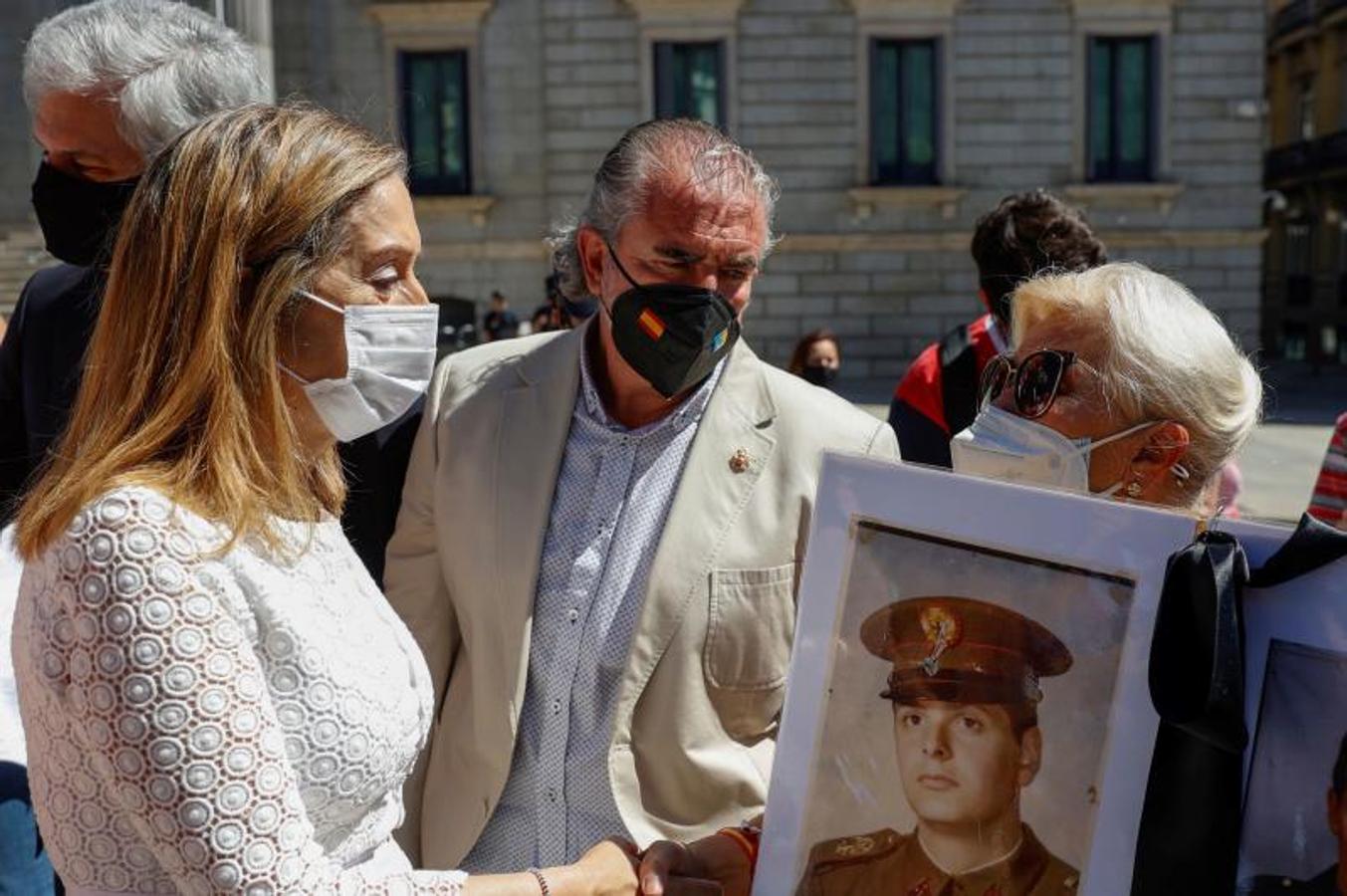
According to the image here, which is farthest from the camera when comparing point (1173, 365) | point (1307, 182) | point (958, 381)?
point (1307, 182)

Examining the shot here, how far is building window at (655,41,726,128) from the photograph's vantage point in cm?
2394

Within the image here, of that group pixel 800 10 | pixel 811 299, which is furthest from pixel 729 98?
pixel 811 299

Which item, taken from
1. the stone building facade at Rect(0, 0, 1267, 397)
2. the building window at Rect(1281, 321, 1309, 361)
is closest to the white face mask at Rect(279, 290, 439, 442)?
the stone building facade at Rect(0, 0, 1267, 397)

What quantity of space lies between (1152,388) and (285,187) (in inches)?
46.9

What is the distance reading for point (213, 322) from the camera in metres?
1.61

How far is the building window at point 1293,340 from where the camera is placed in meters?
38.1

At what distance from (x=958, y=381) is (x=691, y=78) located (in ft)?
67.7

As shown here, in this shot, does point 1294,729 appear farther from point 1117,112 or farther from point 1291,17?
point 1291,17

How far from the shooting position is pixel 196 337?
161cm

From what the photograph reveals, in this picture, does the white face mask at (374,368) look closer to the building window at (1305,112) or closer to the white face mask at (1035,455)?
the white face mask at (1035,455)

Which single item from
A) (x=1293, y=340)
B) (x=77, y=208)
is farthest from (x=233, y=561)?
(x=1293, y=340)

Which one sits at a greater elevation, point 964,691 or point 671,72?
point 671,72

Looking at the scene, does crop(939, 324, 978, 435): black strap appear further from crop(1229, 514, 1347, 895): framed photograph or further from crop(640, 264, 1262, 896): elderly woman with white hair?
crop(1229, 514, 1347, 895): framed photograph

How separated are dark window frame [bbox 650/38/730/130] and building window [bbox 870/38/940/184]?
250 cm
